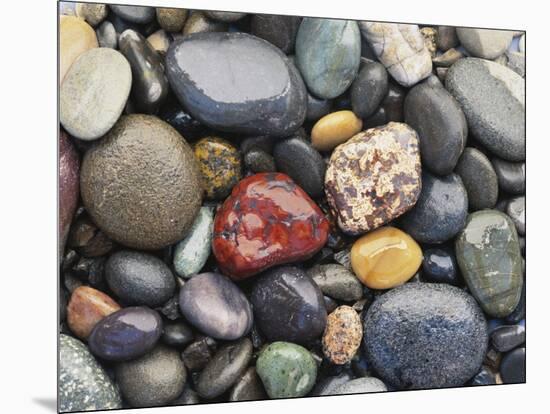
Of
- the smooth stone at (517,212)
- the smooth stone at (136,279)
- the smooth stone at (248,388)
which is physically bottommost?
the smooth stone at (248,388)

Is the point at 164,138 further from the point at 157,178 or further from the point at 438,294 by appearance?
the point at 438,294

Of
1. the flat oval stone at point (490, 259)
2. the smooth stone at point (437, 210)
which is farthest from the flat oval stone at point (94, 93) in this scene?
the flat oval stone at point (490, 259)

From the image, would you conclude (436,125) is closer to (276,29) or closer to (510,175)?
(510,175)

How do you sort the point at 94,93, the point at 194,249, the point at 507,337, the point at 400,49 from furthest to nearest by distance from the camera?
the point at 507,337 < the point at 400,49 < the point at 194,249 < the point at 94,93

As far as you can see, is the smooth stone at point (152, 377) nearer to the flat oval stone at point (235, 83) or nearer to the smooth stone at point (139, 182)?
the smooth stone at point (139, 182)

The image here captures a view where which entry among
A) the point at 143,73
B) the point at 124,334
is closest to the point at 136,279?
the point at 124,334
